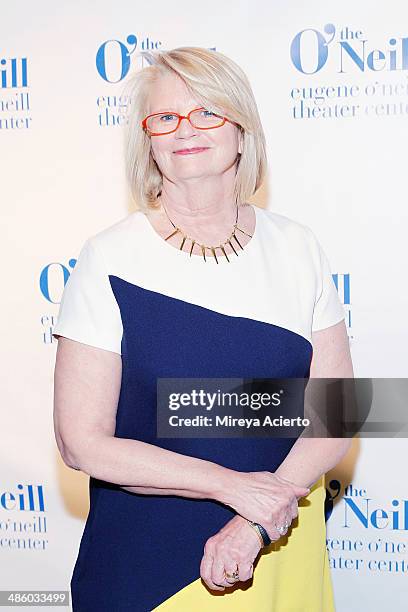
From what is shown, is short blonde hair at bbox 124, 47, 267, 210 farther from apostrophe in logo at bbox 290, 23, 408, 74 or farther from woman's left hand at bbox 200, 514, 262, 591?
apostrophe in logo at bbox 290, 23, 408, 74

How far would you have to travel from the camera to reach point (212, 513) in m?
1.32

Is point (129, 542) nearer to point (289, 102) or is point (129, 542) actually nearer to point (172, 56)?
point (172, 56)

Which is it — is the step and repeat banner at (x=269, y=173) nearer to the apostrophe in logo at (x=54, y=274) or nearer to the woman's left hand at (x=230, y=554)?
the apostrophe in logo at (x=54, y=274)

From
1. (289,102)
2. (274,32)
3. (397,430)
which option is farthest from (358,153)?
(397,430)

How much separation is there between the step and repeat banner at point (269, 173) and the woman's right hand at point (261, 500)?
103 centimetres

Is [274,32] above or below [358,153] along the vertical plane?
above

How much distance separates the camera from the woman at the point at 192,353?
4.06ft

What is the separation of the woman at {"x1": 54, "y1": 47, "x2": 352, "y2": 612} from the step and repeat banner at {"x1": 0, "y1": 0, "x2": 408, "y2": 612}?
79 cm

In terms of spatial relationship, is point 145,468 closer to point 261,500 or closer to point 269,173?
point 261,500

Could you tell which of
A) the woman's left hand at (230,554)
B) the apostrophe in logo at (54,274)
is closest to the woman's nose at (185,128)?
the woman's left hand at (230,554)

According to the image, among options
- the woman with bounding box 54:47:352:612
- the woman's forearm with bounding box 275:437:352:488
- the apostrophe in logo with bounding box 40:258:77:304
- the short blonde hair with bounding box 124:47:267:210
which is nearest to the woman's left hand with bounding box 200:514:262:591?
the woman with bounding box 54:47:352:612

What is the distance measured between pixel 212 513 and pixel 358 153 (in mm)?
1193

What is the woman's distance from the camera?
4.06ft

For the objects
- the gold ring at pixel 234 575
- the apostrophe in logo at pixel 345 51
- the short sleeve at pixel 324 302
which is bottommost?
the gold ring at pixel 234 575
